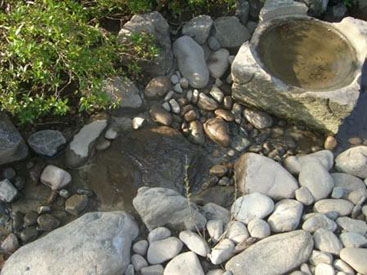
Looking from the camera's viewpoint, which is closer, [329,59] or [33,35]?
[33,35]

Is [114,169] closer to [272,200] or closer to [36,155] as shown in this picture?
[36,155]

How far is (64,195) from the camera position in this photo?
409 centimetres

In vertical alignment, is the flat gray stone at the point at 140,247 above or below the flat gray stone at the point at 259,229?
below

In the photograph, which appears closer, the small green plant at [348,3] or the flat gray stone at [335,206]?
the flat gray stone at [335,206]

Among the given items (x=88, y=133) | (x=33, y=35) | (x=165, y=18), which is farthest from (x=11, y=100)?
(x=165, y=18)

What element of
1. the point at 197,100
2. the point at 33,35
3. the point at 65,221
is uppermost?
the point at 33,35

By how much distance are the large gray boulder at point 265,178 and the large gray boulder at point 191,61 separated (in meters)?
0.96

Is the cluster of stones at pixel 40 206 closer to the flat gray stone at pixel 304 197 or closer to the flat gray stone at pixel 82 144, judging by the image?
the flat gray stone at pixel 82 144

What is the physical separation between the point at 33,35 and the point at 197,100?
1616mm

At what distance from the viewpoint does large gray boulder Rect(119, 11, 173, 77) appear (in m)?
4.56

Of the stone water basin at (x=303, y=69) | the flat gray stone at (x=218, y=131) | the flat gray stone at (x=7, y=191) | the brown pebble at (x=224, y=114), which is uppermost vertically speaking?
the stone water basin at (x=303, y=69)

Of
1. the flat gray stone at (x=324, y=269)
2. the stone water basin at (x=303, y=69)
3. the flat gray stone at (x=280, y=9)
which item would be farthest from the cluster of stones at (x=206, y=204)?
the flat gray stone at (x=280, y=9)

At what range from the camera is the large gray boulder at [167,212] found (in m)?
3.80

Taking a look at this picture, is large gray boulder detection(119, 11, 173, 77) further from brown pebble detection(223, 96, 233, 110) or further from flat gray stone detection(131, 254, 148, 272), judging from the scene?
flat gray stone detection(131, 254, 148, 272)
